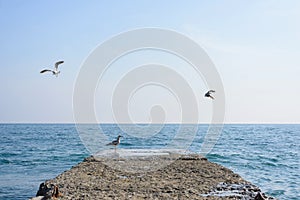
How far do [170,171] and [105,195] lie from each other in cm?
535

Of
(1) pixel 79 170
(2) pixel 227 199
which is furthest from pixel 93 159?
(2) pixel 227 199

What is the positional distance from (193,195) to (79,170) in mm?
6596

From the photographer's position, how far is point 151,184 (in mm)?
13727

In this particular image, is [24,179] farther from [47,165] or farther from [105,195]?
[105,195]

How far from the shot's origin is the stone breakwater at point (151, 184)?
11919mm

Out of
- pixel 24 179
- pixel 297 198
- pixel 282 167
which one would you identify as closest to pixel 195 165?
pixel 297 198

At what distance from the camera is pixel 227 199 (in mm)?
11523

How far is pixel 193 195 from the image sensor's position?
11953 millimetres

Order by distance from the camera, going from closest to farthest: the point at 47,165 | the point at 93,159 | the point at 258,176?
the point at 93,159
the point at 258,176
the point at 47,165

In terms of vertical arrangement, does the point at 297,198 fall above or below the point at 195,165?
below

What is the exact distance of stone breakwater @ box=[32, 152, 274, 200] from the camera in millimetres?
11919

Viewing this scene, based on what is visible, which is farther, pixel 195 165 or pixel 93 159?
pixel 93 159

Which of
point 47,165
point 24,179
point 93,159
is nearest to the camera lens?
point 93,159

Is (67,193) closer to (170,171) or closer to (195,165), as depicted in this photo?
(170,171)
